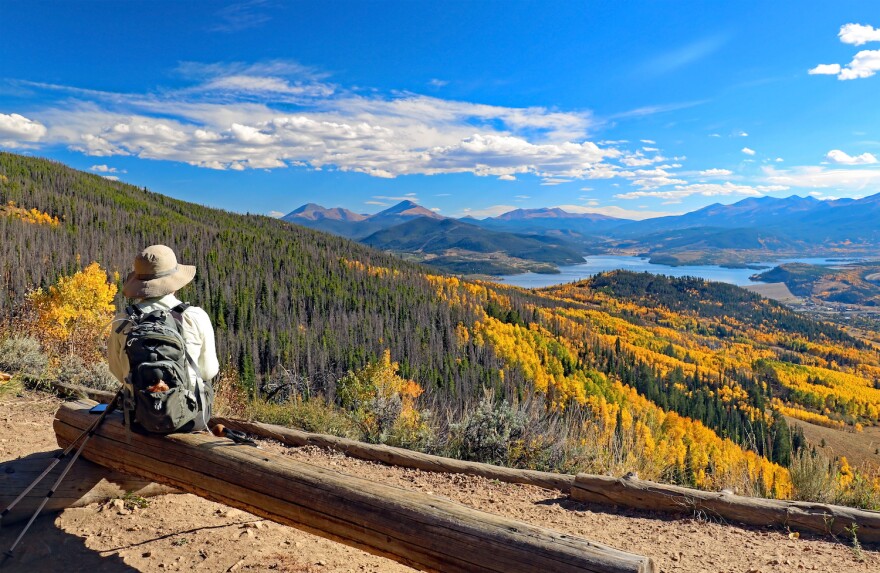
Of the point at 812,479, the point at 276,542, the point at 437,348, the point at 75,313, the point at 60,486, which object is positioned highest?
the point at 75,313

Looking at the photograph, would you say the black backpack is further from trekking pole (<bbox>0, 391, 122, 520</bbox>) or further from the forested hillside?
the forested hillside

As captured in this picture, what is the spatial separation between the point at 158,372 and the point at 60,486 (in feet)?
5.67

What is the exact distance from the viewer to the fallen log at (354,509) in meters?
2.55

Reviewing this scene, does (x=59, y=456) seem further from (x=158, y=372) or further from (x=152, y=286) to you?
(x=152, y=286)

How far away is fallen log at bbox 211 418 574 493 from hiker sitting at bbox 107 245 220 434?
7.20ft

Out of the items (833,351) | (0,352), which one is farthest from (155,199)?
(833,351)

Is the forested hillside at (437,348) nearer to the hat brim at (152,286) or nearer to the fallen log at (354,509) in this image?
the fallen log at (354,509)

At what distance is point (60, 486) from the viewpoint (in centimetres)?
393

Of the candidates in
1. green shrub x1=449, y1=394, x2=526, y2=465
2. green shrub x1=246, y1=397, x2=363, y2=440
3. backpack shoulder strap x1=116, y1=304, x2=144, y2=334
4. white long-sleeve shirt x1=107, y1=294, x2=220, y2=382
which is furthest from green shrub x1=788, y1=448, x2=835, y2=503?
backpack shoulder strap x1=116, y1=304, x2=144, y2=334

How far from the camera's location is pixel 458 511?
280cm

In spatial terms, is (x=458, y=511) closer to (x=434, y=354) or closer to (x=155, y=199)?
(x=434, y=354)

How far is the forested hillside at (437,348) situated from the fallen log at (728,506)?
1.48 metres

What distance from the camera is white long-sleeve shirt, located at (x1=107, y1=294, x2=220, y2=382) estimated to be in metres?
3.45

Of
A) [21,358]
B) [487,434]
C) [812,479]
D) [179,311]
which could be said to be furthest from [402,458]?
[21,358]
